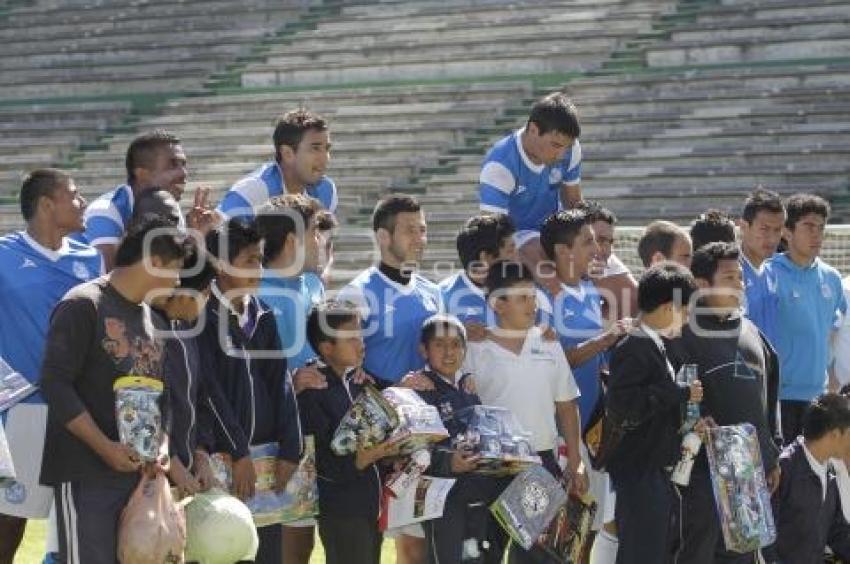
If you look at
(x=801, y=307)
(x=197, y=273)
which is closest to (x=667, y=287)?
(x=801, y=307)

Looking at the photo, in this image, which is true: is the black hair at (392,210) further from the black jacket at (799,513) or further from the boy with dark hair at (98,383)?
the black jacket at (799,513)

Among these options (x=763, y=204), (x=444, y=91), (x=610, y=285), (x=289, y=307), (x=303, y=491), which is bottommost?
(x=303, y=491)

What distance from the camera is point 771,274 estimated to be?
34.5 ft

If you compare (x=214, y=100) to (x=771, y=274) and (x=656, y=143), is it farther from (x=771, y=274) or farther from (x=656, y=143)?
(x=771, y=274)

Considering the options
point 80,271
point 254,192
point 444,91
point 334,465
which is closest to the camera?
point 80,271

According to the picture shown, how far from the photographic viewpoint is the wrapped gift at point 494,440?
861cm

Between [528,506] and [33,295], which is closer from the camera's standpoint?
[33,295]

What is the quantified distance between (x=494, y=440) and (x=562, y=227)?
57.6 inches

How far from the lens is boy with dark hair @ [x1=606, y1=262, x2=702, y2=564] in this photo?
889 centimetres

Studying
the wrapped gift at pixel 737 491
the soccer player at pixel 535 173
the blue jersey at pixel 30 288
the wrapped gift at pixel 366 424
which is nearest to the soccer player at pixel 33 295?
the blue jersey at pixel 30 288

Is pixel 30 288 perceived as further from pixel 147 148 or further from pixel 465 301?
pixel 465 301

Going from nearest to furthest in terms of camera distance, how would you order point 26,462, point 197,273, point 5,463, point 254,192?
point 5,463 → point 197,273 → point 26,462 → point 254,192

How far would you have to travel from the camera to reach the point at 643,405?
886cm

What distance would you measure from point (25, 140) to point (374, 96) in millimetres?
4772
